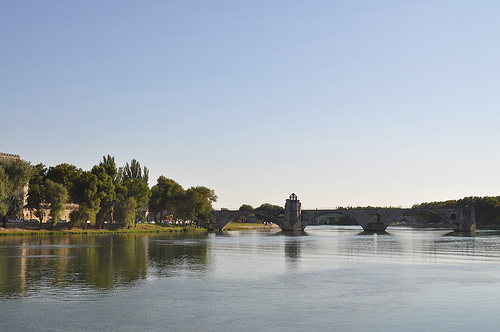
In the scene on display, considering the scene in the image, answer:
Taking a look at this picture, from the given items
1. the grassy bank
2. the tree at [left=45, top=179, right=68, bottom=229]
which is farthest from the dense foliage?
the tree at [left=45, top=179, right=68, bottom=229]

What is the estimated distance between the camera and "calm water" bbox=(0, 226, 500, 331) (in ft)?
67.9

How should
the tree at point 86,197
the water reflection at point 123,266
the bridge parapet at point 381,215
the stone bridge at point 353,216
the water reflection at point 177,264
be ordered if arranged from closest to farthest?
the water reflection at point 123,266 → the water reflection at point 177,264 → the tree at point 86,197 → the bridge parapet at point 381,215 → the stone bridge at point 353,216

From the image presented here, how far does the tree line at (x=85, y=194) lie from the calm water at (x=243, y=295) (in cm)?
3590

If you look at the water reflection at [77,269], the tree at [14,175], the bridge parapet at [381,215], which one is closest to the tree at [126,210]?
the tree at [14,175]

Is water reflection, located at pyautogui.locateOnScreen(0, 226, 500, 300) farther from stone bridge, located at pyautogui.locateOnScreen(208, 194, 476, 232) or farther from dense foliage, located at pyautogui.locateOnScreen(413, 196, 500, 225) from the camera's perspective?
dense foliage, located at pyautogui.locateOnScreen(413, 196, 500, 225)

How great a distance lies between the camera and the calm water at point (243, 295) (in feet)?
67.9

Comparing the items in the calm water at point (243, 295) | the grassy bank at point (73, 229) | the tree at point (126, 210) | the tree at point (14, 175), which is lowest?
the calm water at point (243, 295)

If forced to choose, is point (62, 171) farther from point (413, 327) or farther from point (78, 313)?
point (413, 327)

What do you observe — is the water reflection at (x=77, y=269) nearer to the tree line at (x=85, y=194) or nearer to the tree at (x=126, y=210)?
the tree line at (x=85, y=194)

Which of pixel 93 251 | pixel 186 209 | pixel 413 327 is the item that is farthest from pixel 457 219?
pixel 413 327

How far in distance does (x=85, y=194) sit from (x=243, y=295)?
65.2m

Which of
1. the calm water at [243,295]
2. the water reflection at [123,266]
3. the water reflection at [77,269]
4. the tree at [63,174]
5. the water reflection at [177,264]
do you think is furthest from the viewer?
the tree at [63,174]

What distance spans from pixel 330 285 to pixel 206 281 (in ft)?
23.2

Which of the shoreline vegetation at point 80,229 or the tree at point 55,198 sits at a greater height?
the tree at point 55,198
